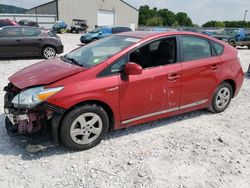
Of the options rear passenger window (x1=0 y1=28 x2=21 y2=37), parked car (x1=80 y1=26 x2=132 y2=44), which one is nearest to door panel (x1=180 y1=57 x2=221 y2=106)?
rear passenger window (x1=0 y1=28 x2=21 y2=37)

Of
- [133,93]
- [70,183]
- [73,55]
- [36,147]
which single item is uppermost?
[73,55]

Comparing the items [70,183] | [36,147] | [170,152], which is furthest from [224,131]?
[36,147]

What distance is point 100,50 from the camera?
377 cm

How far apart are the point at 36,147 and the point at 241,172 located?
8.27 feet

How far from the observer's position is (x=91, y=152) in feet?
10.7

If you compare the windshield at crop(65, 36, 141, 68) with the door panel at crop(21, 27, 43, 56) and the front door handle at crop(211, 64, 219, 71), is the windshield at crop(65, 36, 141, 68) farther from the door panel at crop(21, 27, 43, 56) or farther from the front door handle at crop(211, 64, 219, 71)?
the door panel at crop(21, 27, 43, 56)

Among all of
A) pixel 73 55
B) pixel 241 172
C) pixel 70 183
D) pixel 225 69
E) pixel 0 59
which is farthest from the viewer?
pixel 0 59

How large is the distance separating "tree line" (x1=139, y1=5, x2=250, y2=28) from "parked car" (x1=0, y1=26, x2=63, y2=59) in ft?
199

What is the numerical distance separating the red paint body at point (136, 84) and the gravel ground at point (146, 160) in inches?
13.1

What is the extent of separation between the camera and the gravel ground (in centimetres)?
274

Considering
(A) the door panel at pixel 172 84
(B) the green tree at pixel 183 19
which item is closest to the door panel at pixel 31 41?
(A) the door panel at pixel 172 84

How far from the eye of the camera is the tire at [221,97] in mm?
4441

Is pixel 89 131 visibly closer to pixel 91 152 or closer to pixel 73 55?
pixel 91 152

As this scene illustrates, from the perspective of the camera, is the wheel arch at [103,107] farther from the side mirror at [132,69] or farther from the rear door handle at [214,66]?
the rear door handle at [214,66]
